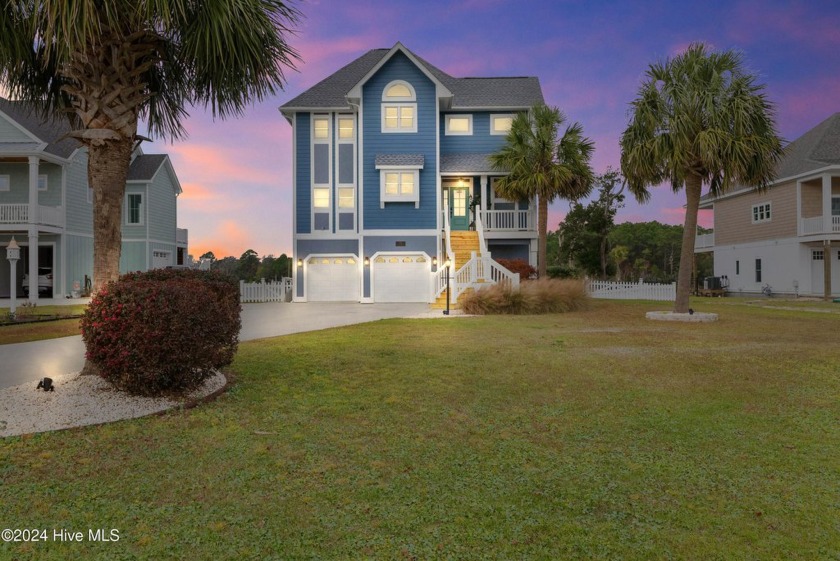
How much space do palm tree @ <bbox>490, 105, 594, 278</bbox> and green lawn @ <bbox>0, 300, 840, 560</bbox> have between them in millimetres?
15097

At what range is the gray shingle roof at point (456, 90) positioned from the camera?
83.1 feet

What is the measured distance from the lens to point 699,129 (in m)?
14.6

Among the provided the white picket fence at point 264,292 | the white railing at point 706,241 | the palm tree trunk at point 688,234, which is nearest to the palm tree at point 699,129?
the palm tree trunk at point 688,234

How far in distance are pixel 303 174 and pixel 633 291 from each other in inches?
697

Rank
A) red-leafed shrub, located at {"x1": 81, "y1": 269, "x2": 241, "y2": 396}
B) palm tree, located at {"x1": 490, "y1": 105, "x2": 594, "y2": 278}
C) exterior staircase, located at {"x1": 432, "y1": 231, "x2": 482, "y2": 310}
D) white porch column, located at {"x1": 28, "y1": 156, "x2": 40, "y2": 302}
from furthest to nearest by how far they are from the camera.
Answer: exterior staircase, located at {"x1": 432, "y1": 231, "x2": 482, "y2": 310} < white porch column, located at {"x1": 28, "y1": 156, "x2": 40, "y2": 302} < palm tree, located at {"x1": 490, "y1": 105, "x2": 594, "y2": 278} < red-leafed shrub, located at {"x1": 81, "y1": 269, "x2": 241, "y2": 396}

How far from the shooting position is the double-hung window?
28880 millimetres

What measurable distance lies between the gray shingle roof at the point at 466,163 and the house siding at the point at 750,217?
47.9 feet

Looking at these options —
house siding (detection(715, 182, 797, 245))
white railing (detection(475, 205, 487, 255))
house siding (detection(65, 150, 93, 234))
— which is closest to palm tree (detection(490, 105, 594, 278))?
white railing (detection(475, 205, 487, 255))

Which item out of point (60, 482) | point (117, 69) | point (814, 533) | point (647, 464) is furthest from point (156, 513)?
point (117, 69)

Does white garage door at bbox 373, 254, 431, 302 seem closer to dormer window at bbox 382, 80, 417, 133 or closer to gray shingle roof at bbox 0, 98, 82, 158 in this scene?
dormer window at bbox 382, 80, 417, 133

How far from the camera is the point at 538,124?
2219cm

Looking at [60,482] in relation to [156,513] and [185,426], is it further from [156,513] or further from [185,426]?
[185,426]

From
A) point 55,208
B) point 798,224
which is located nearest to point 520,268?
point 798,224

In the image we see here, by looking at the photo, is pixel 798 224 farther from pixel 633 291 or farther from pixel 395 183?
pixel 395 183
